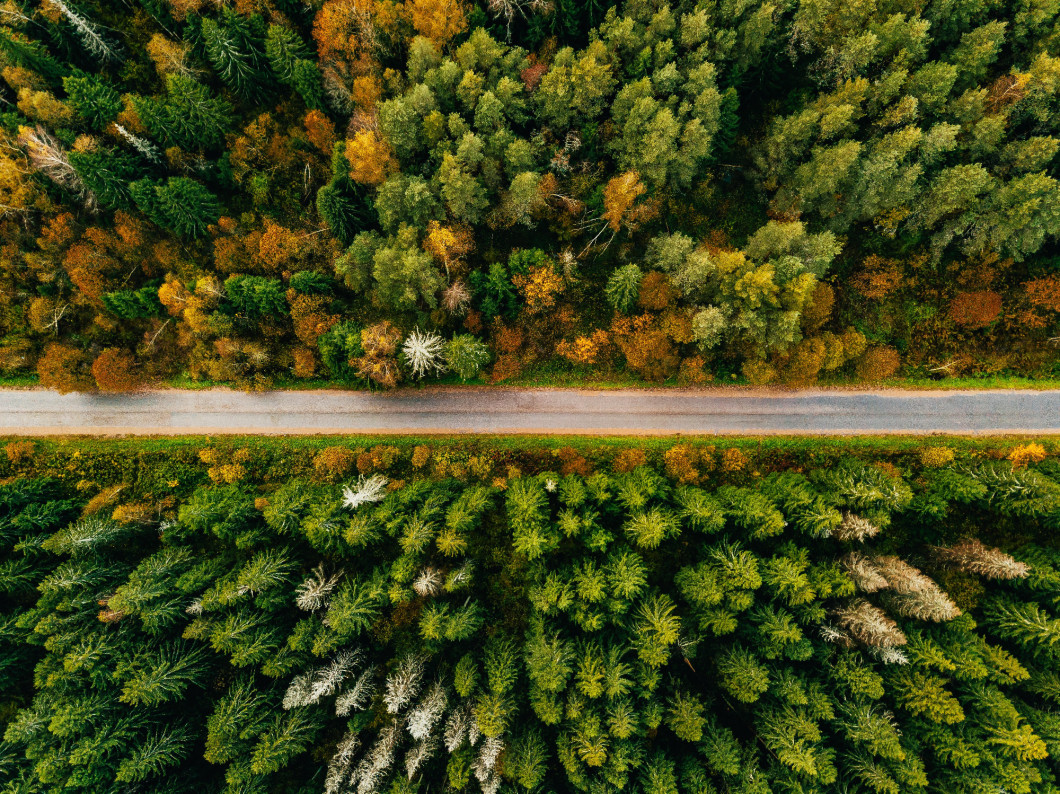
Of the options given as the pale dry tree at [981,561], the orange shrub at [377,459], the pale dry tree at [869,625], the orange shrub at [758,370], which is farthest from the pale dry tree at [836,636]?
the orange shrub at [377,459]

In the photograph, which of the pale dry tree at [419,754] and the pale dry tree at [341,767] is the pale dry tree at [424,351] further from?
the pale dry tree at [341,767]

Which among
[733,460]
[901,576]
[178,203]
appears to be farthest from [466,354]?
[901,576]

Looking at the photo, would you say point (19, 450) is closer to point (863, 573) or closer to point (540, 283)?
point (540, 283)

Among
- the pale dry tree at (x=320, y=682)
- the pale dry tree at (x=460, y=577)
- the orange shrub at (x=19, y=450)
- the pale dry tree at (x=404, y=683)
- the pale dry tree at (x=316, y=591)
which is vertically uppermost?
the orange shrub at (x=19, y=450)

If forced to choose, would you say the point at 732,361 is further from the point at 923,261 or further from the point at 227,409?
the point at 227,409

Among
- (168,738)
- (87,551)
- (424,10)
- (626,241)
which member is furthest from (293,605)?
(424,10)

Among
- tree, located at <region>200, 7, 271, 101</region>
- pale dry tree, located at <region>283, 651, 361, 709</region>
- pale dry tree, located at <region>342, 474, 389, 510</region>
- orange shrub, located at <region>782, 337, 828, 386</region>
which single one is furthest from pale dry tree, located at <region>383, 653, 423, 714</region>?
tree, located at <region>200, 7, 271, 101</region>
